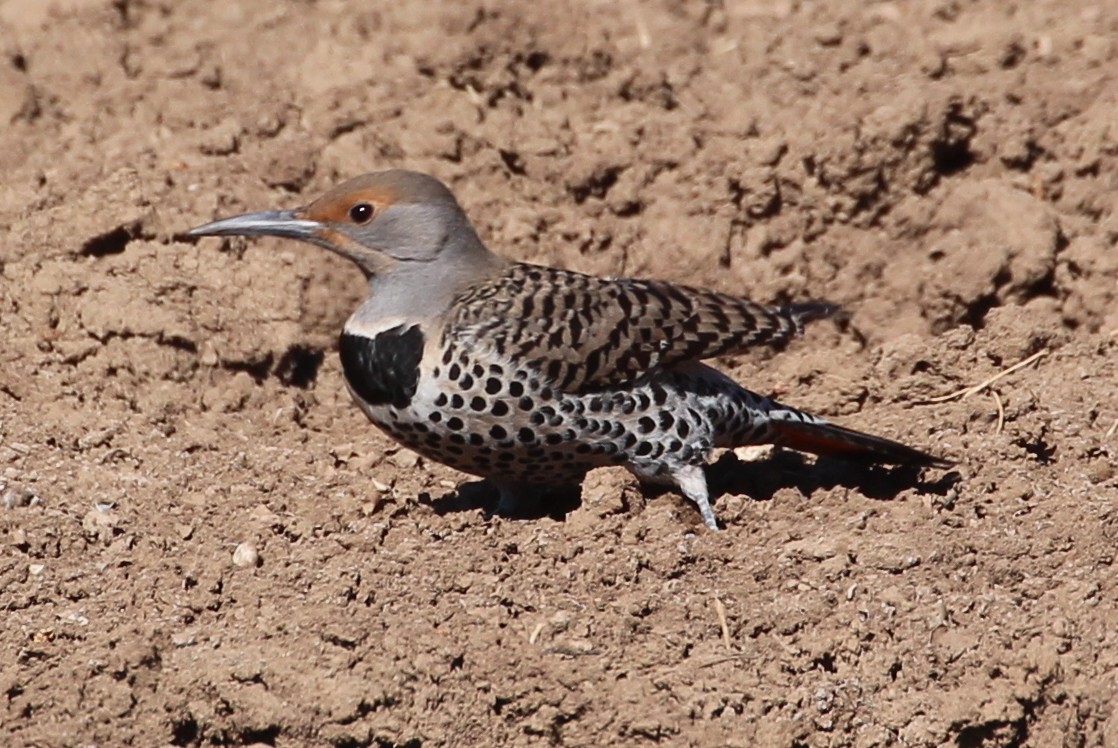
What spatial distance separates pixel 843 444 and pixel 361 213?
71.7 inches

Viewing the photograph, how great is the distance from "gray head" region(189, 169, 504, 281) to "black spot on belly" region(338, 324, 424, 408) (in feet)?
1.29

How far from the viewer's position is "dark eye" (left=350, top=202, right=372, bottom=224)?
262 inches

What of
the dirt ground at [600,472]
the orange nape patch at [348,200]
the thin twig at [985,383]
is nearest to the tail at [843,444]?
the dirt ground at [600,472]

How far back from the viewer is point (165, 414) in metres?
7.18

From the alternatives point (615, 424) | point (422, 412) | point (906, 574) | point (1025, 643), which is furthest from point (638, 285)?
point (1025, 643)

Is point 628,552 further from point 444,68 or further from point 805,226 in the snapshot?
point 444,68

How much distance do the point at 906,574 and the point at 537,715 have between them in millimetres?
1234

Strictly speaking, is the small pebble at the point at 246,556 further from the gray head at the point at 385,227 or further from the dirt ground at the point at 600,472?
the gray head at the point at 385,227

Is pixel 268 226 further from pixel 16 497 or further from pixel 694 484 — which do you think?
pixel 694 484

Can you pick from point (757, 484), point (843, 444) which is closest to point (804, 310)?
point (843, 444)

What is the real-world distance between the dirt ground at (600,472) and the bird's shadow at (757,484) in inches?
1.3

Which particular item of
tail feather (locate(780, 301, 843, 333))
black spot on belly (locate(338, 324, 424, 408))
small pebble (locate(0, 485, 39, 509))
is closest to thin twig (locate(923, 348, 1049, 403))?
tail feather (locate(780, 301, 843, 333))

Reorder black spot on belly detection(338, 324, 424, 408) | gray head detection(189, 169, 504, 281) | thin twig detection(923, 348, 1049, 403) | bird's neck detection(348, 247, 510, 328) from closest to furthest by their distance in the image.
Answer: black spot on belly detection(338, 324, 424, 408) → bird's neck detection(348, 247, 510, 328) → gray head detection(189, 169, 504, 281) → thin twig detection(923, 348, 1049, 403)

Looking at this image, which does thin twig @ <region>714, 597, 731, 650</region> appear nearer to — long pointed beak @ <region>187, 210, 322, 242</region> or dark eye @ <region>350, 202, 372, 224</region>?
dark eye @ <region>350, 202, 372, 224</region>
